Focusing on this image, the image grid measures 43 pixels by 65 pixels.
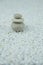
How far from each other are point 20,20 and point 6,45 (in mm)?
413

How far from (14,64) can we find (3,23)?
97cm

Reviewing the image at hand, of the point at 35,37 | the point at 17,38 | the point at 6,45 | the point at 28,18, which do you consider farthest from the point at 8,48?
the point at 28,18

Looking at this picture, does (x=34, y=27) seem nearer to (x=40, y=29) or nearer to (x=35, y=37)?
(x=40, y=29)

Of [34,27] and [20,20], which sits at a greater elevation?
[20,20]

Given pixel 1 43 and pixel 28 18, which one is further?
pixel 28 18

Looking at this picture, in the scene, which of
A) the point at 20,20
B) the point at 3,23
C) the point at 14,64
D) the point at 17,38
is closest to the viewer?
the point at 14,64

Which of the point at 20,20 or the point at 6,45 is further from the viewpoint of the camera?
the point at 20,20

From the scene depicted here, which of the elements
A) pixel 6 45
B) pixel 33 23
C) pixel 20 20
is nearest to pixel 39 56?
pixel 6 45

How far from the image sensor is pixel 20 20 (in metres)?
1.92

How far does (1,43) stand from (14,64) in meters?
0.39

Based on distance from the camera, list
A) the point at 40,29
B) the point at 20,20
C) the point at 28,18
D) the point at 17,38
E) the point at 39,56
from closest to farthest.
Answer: the point at 39,56, the point at 17,38, the point at 20,20, the point at 40,29, the point at 28,18

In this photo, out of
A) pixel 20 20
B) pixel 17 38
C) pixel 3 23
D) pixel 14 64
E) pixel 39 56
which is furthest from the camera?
pixel 3 23

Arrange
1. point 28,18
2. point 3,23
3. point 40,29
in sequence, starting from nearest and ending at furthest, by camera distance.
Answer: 1. point 40,29
2. point 3,23
3. point 28,18

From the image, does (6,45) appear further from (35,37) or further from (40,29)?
(40,29)
